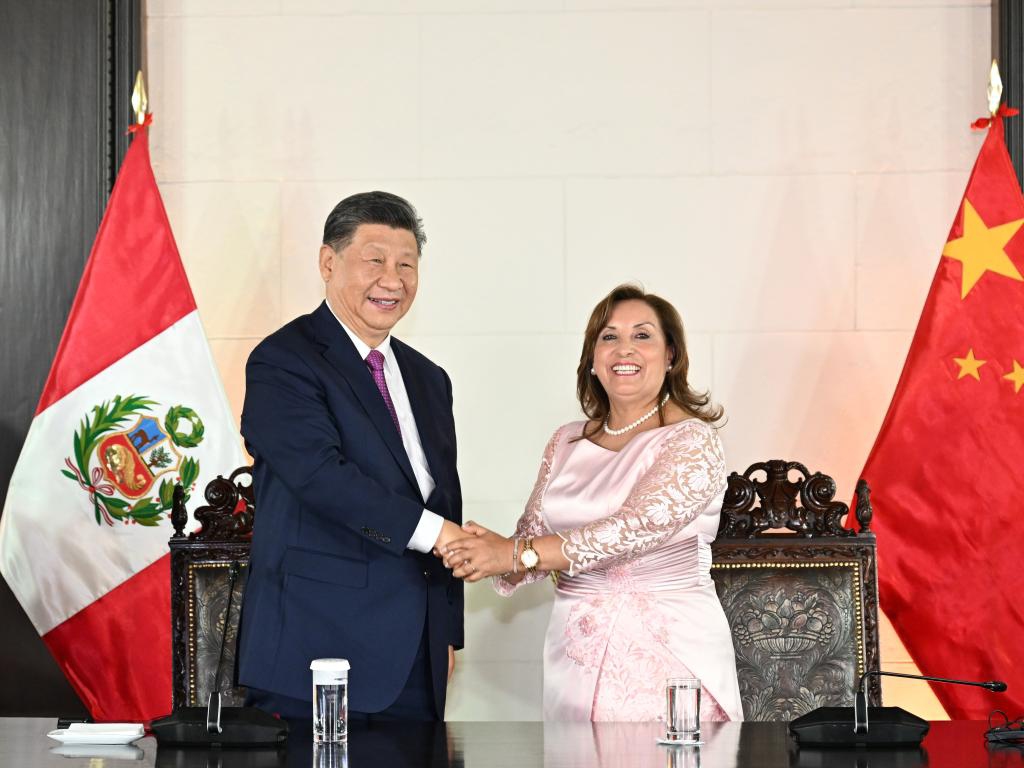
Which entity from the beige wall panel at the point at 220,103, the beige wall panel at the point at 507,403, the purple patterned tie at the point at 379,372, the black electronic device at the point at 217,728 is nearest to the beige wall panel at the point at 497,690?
the beige wall panel at the point at 507,403

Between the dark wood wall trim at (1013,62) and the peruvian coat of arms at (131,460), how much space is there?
2561 millimetres

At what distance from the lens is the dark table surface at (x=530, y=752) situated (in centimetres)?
173

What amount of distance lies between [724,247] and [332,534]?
1.74 metres

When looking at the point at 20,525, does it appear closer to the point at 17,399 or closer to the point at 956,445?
the point at 17,399

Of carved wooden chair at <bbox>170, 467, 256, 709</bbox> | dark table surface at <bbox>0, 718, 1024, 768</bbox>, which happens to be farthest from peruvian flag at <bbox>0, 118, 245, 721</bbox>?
dark table surface at <bbox>0, 718, 1024, 768</bbox>

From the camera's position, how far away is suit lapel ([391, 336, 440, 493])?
2.82 meters

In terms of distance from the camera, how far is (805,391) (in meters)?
3.75

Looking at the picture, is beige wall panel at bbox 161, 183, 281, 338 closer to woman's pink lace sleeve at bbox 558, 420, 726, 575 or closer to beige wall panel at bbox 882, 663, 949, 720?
woman's pink lace sleeve at bbox 558, 420, 726, 575

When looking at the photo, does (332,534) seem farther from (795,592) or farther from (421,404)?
(795,592)

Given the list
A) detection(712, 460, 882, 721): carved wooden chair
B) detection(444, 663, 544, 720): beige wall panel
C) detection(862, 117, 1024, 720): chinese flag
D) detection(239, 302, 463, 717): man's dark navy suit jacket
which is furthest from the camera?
detection(444, 663, 544, 720): beige wall panel

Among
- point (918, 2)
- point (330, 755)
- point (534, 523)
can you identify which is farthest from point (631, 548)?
point (918, 2)

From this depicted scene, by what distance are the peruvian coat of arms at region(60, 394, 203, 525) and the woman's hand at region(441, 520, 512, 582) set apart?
1121 mm

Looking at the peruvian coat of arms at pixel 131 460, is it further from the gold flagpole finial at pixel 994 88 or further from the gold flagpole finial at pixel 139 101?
the gold flagpole finial at pixel 994 88

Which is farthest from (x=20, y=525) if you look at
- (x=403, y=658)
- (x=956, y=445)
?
(x=956, y=445)
